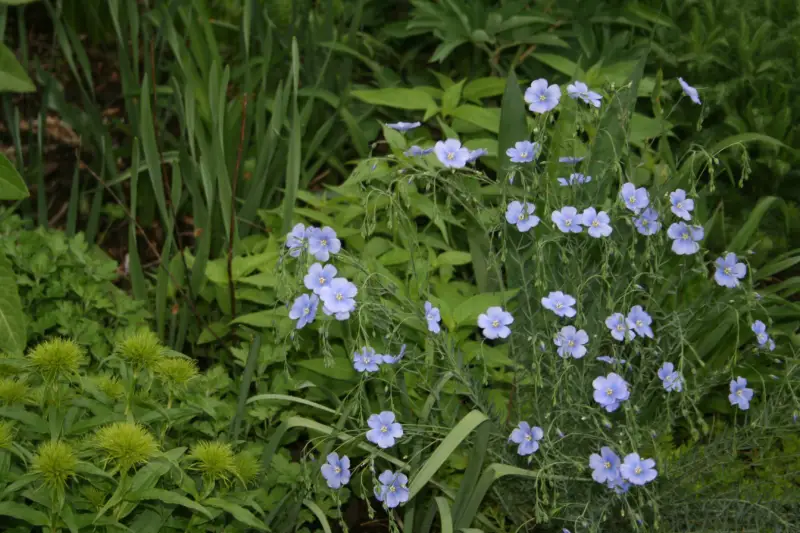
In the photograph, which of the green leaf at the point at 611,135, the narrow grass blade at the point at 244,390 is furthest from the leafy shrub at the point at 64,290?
the green leaf at the point at 611,135

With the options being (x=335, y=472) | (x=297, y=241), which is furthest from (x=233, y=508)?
(x=297, y=241)

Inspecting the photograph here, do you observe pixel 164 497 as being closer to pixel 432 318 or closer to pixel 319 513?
pixel 319 513

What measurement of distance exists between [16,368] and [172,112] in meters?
1.41

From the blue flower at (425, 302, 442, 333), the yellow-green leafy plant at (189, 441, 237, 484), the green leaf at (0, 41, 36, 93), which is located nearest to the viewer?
the yellow-green leafy plant at (189, 441, 237, 484)

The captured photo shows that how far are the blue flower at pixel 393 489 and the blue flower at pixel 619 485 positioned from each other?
1.35 ft

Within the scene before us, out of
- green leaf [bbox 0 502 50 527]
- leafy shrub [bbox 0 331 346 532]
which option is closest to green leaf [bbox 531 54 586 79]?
leafy shrub [bbox 0 331 346 532]

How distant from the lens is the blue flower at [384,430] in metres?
1.77

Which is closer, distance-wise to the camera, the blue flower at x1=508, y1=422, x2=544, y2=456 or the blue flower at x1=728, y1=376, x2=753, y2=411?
the blue flower at x1=508, y1=422, x2=544, y2=456

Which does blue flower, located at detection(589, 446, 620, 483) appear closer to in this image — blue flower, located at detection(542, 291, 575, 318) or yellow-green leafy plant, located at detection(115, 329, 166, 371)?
blue flower, located at detection(542, 291, 575, 318)

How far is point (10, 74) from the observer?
6.22 feet

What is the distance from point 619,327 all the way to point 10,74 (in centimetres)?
137

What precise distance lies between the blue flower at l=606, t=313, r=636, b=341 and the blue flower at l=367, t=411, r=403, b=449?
473 millimetres

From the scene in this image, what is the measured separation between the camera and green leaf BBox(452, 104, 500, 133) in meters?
2.55

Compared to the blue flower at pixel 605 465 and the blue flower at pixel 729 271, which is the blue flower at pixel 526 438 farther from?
the blue flower at pixel 729 271
